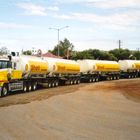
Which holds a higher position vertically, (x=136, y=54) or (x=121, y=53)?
(x=121, y=53)

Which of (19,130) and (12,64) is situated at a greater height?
(12,64)

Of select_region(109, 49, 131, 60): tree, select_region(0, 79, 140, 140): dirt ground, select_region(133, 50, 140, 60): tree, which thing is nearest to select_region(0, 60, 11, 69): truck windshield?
select_region(0, 79, 140, 140): dirt ground

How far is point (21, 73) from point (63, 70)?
13217 mm

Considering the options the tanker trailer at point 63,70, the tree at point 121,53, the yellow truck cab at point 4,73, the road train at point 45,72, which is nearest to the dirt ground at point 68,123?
the yellow truck cab at point 4,73

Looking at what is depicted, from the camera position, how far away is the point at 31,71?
38.8m

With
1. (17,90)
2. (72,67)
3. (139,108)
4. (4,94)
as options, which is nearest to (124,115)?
(139,108)

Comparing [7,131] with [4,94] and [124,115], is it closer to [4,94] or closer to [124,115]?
[124,115]

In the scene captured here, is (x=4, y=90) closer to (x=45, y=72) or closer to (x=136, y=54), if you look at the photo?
(x=45, y=72)

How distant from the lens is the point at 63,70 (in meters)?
49.2

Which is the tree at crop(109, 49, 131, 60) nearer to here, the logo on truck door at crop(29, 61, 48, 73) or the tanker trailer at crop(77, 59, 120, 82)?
the tanker trailer at crop(77, 59, 120, 82)

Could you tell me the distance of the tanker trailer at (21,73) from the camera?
3225 cm

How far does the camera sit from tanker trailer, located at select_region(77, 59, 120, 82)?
59844mm

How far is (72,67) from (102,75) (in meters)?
13.0

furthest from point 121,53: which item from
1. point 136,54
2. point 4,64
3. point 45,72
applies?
point 4,64
